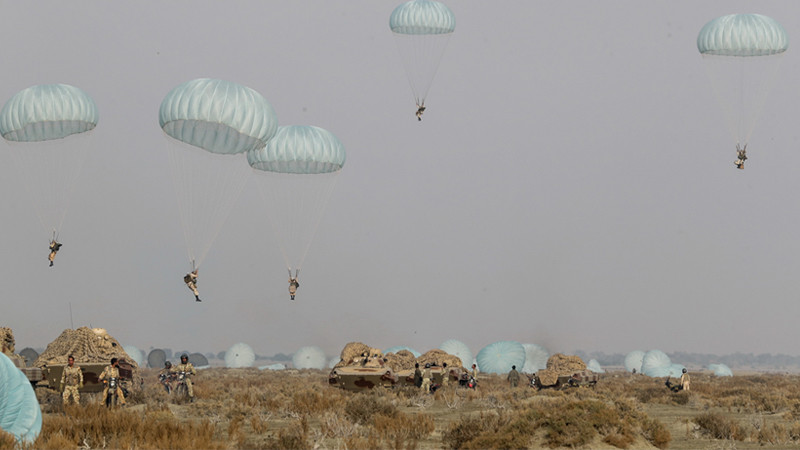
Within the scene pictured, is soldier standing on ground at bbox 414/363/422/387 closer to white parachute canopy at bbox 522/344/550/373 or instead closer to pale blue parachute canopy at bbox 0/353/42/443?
pale blue parachute canopy at bbox 0/353/42/443

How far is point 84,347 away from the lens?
28750 millimetres

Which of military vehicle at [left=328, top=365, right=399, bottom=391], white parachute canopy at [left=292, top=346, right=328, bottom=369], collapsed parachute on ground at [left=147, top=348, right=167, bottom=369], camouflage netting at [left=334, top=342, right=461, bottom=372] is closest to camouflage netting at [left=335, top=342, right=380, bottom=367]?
camouflage netting at [left=334, top=342, right=461, bottom=372]

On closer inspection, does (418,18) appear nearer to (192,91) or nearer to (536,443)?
(192,91)

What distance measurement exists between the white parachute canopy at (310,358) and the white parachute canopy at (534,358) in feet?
102

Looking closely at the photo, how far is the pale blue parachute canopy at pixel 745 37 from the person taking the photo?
36875 mm

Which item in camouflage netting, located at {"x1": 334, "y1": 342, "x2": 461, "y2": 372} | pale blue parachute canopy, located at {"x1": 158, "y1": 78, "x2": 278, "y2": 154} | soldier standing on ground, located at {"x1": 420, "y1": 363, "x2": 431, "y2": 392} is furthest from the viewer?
camouflage netting, located at {"x1": 334, "y1": 342, "x2": 461, "y2": 372}

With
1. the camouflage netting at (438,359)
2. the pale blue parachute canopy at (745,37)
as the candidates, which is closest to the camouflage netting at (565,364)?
the camouflage netting at (438,359)

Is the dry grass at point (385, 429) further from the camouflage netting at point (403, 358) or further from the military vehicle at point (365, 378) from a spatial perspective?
the camouflage netting at point (403, 358)

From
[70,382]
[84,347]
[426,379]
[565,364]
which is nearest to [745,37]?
[565,364]

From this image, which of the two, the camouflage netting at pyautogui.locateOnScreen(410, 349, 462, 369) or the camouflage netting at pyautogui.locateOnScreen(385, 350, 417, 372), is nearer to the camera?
the camouflage netting at pyautogui.locateOnScreen(410, 349, 462, 369)

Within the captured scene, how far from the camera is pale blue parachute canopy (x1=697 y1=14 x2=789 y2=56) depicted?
121 ft

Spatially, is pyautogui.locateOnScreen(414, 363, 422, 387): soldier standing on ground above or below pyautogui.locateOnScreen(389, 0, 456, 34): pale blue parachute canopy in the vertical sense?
below

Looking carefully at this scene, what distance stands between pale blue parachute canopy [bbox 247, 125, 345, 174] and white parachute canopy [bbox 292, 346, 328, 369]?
6255 cm

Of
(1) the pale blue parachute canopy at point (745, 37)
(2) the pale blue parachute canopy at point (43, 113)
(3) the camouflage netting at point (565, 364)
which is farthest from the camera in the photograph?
(3) the camouflage netting at point (565, 364)
